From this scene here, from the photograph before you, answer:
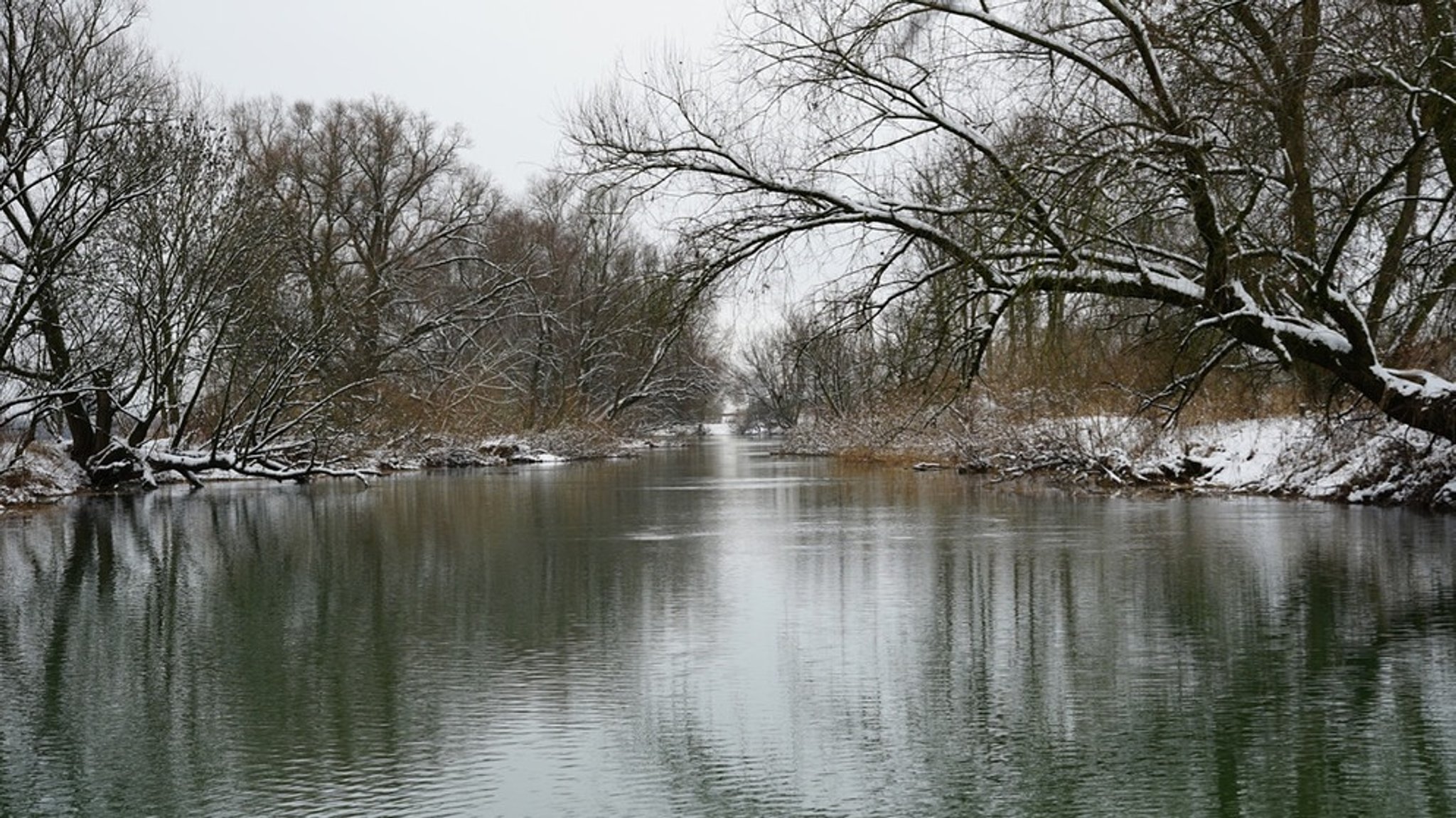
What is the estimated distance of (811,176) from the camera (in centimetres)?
1385

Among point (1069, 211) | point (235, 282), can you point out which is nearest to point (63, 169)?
point (235, 282)

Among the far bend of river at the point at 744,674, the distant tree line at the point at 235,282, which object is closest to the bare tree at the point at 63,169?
the distant tree line at the point at 235,282

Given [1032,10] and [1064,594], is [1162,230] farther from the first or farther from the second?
[1064,594]

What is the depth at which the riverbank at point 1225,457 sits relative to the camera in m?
18.3

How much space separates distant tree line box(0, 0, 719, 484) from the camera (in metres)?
21.3

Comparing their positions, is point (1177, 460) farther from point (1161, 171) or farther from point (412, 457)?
point (412, 457)

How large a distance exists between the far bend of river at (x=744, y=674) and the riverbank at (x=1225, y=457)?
2484 mm

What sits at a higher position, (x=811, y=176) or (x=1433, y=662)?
(x=811, y=176)

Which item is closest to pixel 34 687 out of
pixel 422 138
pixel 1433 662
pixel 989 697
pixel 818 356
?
pixel 989 697

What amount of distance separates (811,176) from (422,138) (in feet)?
104

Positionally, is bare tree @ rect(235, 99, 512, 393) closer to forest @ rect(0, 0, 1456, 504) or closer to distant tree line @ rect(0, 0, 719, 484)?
distant tree line @ rect(0, 0, 719, 484)

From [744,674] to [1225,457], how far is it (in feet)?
59.2

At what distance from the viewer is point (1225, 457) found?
2395 cm

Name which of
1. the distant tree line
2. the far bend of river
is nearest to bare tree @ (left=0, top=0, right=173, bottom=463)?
the distant tree line
